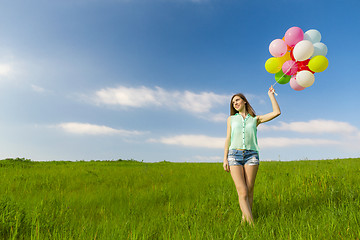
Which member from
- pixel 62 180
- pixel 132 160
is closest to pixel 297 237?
pixel 62 180

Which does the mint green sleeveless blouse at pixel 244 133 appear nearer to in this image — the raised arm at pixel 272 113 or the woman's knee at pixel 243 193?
the raised arm at pixel 272 113

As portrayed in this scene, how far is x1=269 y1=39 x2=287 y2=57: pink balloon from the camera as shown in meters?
5.27

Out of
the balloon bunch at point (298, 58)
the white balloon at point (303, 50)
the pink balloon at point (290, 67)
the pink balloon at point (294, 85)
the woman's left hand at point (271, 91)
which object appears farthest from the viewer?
the pink balloon at point (294, 85)

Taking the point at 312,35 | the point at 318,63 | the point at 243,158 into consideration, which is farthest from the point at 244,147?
the point at 312,35

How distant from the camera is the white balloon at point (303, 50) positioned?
16.2 ft

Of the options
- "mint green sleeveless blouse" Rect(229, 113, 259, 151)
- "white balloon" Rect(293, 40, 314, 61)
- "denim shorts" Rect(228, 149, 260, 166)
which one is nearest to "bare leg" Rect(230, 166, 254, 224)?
"denim shorts" Rect(228, 149, 260, 166)

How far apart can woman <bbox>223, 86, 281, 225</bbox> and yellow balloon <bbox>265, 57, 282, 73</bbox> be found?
33.9 inches

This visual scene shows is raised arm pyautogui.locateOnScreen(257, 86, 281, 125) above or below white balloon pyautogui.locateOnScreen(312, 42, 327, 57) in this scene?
below

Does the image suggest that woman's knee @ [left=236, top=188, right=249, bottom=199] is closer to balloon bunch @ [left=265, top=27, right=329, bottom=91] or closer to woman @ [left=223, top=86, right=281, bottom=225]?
woman @ [left=223, top=86, right=281, bottom=225]

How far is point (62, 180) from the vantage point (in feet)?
27.7

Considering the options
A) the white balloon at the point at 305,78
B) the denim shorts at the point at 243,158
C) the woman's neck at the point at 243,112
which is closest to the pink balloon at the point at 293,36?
the white balloon at the point at 305,78

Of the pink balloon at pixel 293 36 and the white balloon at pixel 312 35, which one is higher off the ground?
the white balloon at pixel 312 35

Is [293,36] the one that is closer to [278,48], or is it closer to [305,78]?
[278,48]

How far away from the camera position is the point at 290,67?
525cm
